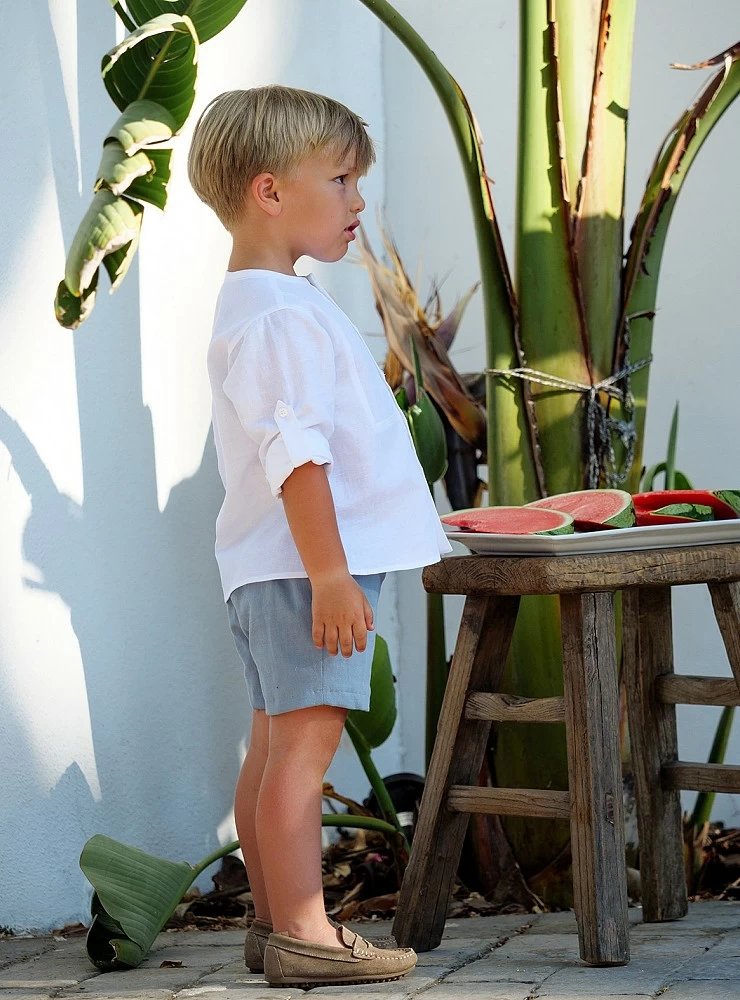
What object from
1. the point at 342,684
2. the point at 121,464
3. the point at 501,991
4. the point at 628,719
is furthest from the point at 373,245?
the point at 501,991

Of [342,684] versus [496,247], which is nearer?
[342,684]

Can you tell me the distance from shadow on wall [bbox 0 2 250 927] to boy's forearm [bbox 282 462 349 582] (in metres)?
0.63

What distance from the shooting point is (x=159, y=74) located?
183 centimetres

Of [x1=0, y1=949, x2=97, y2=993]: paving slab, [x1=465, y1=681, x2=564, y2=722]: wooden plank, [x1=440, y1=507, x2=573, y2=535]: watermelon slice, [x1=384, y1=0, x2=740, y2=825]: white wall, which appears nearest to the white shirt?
[x1=440, y1=507, x2=573, y2=535]: watermelon slice

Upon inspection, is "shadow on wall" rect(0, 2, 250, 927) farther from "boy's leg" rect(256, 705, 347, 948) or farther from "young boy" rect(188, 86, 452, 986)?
"boy's leg" rect(256, 705, 347, 948)

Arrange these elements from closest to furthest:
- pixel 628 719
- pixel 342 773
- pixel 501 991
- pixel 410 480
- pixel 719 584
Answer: pixel 501 991 < pixel 410 480 < pixel 719 584 < pixel 628 719 < pixel 342 773

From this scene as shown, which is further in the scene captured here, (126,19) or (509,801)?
(126,19)

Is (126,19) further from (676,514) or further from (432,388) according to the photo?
(676,514)

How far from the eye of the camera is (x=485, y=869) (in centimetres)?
205

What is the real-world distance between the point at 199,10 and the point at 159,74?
0.13m

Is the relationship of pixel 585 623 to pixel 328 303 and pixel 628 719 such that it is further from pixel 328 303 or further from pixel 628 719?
pixel 328 303

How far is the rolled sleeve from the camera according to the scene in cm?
139

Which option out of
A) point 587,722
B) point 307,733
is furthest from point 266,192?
point 587,722

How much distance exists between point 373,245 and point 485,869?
1397 millimetres
